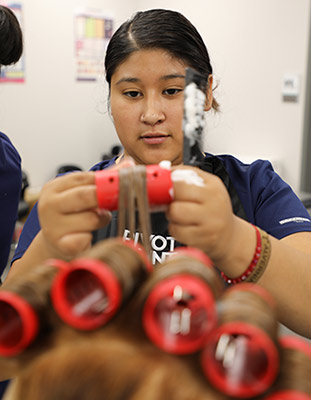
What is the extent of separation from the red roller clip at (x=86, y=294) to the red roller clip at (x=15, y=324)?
20mm

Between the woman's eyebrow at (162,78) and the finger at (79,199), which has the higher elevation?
the woman's eyebrow at (162,78)

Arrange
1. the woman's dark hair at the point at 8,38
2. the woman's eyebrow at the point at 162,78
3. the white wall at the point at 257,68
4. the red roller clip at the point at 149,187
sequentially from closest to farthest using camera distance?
1. the red roller clip at the point at 149,187
2. the woman's eyebrow at the point at 162,78
3. the woman's dark hair at the point at 8,38
4. the white wall at the point at 257,68

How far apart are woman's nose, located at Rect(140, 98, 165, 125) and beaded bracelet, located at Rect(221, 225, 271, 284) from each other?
368 millimetres

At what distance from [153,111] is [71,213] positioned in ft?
1.35

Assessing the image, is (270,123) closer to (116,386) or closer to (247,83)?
(247,83)

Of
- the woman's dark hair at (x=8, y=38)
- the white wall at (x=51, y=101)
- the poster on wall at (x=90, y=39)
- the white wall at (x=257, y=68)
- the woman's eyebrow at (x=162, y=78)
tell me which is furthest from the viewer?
the poster on wall at (x=90, y=39)

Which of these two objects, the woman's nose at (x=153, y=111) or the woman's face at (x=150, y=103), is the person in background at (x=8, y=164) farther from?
the woman's nose at (x=153, y=111)

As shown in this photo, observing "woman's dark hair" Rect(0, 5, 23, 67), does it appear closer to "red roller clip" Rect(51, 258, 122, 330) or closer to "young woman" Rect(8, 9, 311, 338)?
"young woman" Rect(8, 9, 311, 338)

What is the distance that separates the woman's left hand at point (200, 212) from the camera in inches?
17.7

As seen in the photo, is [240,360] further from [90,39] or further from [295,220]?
[90,39]

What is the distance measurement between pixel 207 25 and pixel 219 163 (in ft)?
7.63

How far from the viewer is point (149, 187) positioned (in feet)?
1.46

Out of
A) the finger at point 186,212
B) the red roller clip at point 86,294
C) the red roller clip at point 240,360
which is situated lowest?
the red roller clip at point 240,360

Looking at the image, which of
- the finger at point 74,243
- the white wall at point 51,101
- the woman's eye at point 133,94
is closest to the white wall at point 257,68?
the white wall at point 51,101
